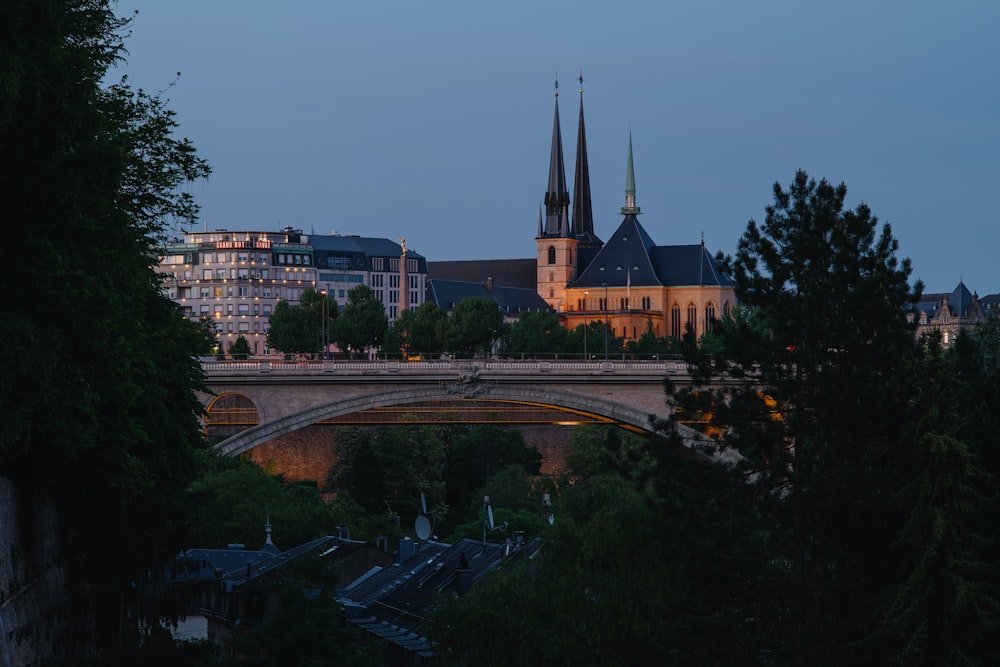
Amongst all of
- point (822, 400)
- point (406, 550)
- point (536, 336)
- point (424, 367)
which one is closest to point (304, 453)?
point (424, 367)

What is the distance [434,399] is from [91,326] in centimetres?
5760

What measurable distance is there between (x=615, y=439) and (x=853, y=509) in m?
6.62

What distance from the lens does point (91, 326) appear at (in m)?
31.8

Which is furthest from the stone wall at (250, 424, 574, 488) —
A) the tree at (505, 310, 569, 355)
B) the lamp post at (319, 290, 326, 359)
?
the tree at (505, 310, 569, 355)

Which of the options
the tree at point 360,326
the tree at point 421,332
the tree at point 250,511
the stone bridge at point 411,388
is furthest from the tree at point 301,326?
the tree at point 250,511

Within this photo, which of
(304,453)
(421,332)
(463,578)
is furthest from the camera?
(421,332)

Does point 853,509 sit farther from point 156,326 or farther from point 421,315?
point 421,315

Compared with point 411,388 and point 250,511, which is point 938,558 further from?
point 411,388

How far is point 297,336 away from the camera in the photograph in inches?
6093

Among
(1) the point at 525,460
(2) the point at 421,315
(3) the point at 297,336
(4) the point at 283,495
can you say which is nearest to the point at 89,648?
(4) the point at 283,495

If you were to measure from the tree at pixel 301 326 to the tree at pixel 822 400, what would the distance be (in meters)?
114

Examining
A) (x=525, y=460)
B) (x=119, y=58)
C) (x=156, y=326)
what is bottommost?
(x=525, y=460)

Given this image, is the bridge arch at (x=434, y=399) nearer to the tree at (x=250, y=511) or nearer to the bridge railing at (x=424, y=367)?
the bridge railing at (x=424, y=367)

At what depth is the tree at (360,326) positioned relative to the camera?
520ft
